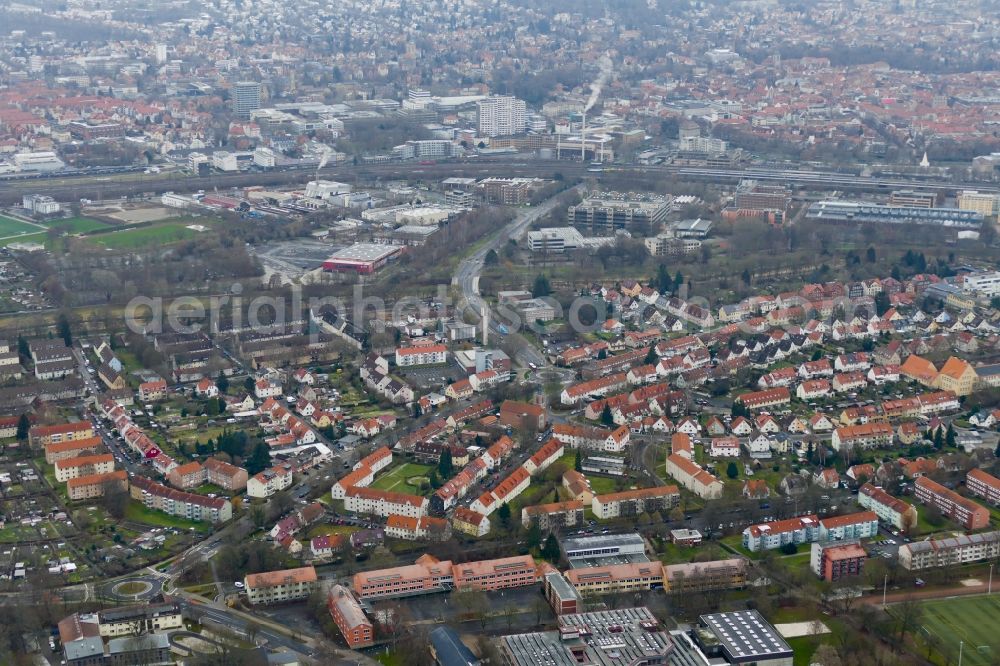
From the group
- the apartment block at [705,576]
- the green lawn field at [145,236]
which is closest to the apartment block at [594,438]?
the apartment block at [705,576]

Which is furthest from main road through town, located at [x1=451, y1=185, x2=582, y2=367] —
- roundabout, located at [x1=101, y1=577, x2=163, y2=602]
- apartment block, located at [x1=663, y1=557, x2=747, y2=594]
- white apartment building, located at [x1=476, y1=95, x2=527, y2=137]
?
roundabout, located at [x1=101, y1=577, x2=163, y2=602]

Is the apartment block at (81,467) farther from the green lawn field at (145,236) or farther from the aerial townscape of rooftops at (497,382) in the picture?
the green lawn field at (145,236)

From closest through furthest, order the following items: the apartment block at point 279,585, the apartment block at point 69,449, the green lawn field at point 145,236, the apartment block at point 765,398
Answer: the apartment block at point 279,585
the apartment block at point 69,449
the apartment block at point 765,398
the green lawn field at point 145,236

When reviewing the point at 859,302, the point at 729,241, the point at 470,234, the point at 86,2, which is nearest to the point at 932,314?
the point at 859,302

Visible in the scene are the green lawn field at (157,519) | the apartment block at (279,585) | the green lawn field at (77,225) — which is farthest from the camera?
the green lawn field at (77,225)

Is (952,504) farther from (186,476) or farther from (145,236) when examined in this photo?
(145,236)

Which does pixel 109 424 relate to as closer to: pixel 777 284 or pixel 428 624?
pixel 428 624
